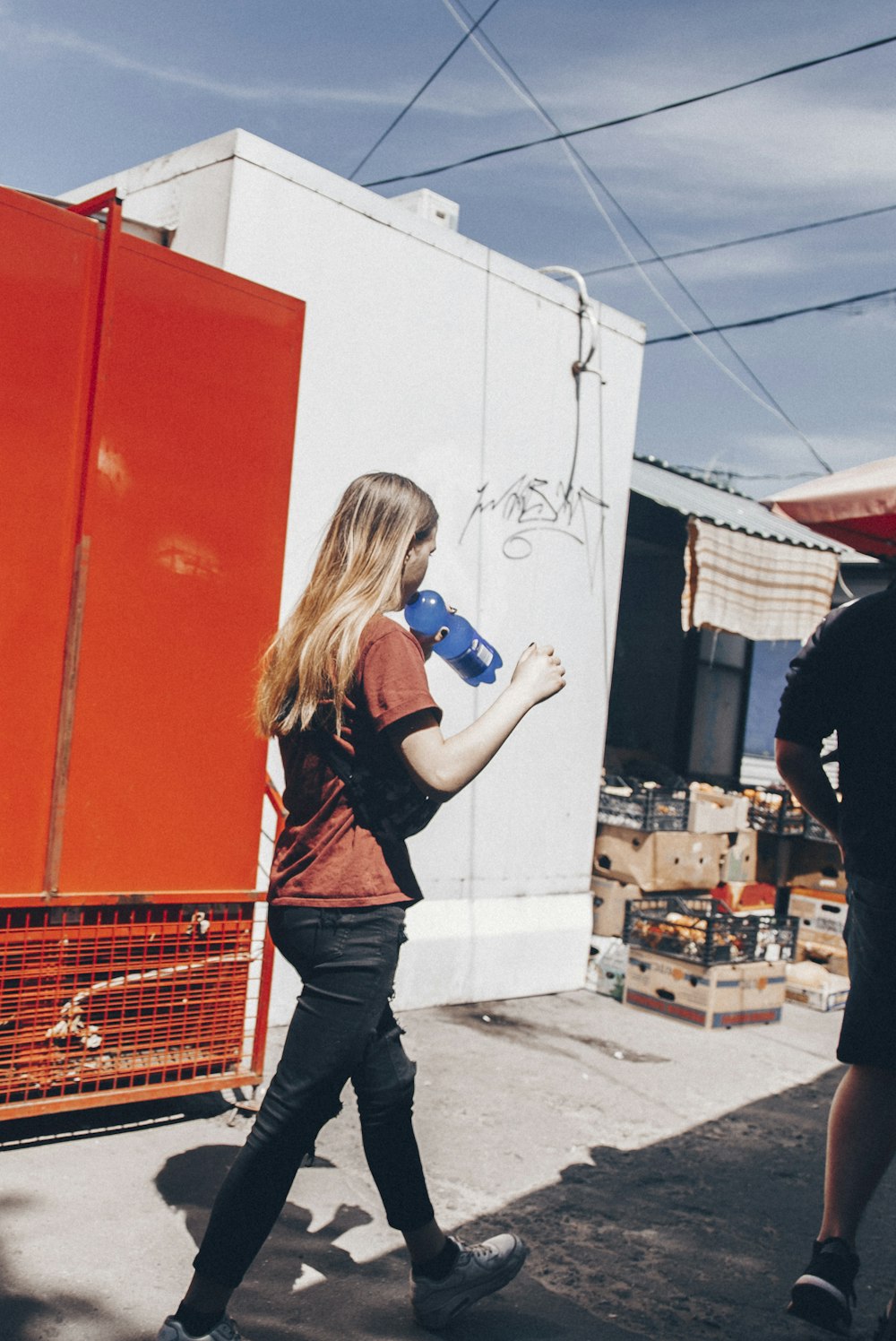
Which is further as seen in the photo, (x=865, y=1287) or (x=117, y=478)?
(x=117, y=478)

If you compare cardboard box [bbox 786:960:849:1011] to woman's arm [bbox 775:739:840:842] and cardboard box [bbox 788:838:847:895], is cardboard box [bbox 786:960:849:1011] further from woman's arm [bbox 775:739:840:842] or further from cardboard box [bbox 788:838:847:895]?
woman's arm [bbox 775:739:840:842]

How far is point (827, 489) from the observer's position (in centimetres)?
371

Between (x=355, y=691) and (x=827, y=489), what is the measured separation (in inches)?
74.8

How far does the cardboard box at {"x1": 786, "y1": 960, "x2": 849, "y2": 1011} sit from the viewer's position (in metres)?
7.38

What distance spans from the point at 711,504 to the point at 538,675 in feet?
23.3

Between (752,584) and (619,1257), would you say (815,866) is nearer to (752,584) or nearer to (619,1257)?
(752,584)

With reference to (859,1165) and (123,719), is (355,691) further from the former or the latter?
(859,1165)

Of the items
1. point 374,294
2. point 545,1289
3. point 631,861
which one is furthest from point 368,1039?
point 631,861

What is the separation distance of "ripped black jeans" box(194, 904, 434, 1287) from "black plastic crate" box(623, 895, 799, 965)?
427cm

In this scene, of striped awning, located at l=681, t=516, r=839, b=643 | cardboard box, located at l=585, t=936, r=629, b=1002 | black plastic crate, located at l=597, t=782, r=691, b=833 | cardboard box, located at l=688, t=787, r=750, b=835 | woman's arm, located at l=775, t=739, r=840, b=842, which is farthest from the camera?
striped awning, located at l=681, t=516, r=839, b=643

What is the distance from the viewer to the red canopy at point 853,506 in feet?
11.7

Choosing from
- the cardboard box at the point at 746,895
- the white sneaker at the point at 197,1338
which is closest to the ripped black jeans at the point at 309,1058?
the white sneaker at the point at 197,1338

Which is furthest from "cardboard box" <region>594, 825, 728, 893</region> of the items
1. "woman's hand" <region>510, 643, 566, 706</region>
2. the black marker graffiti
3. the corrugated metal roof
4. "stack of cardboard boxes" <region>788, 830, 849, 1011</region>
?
"woman's hand" <region>510, 643, 566, 706</region>

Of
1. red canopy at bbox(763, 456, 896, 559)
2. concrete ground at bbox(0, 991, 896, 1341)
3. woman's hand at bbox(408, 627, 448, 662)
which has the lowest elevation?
concrete ground at bbox(0, 991, 896, 1341)
